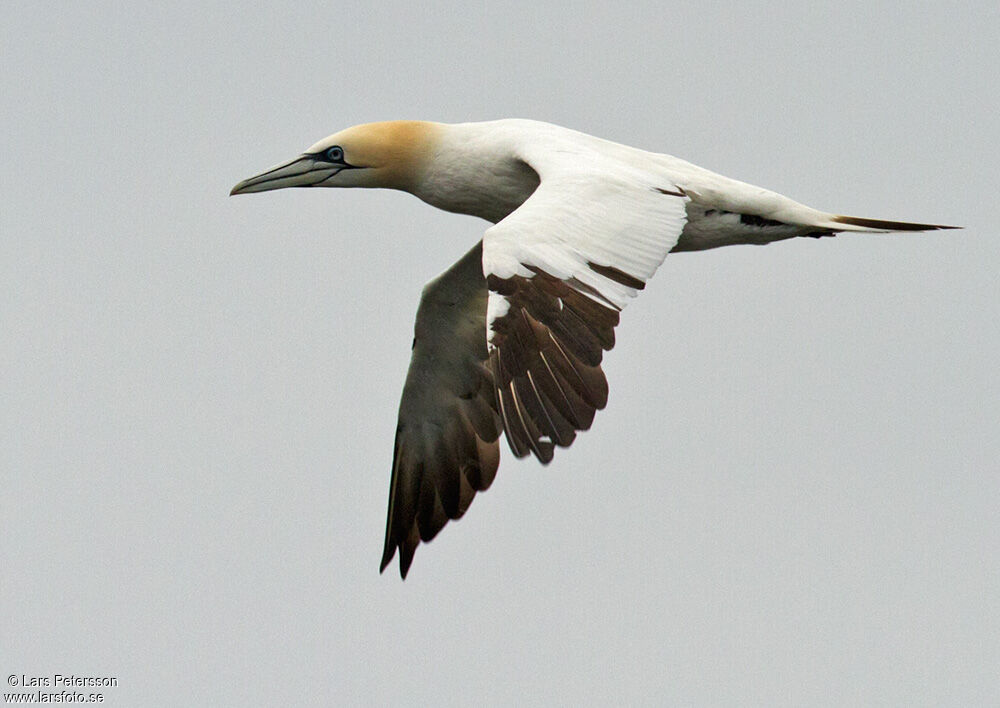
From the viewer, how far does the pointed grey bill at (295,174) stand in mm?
12977

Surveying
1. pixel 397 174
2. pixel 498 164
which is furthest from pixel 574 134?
pixel 397 174

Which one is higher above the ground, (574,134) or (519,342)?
(574,134)

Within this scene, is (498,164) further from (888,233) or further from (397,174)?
(888,233)

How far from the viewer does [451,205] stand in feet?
41.2

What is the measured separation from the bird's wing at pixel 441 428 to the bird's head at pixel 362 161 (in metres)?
0.95

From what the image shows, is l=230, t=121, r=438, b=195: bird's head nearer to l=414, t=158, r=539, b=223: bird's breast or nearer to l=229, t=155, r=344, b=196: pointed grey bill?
l=229, t=155, r=344, b=196: pointed grey bill

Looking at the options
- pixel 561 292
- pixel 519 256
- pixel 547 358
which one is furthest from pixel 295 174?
pixel 547 358

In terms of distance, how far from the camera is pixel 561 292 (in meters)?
9.77

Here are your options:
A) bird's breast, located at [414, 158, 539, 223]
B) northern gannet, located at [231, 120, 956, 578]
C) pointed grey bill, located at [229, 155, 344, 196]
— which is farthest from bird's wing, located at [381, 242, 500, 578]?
pointed grey bill, located at [229, 155, 344, 196]

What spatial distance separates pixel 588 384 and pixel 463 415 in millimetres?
3941

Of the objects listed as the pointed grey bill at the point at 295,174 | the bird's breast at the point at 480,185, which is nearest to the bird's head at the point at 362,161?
the pointed grey bill at the point at 295,174

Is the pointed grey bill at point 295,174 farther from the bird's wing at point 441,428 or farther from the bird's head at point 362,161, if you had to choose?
the bird's wing at point 441,428

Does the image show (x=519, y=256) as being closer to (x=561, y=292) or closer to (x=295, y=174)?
(x=561, y=292)

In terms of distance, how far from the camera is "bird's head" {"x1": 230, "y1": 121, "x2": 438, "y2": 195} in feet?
41.4
